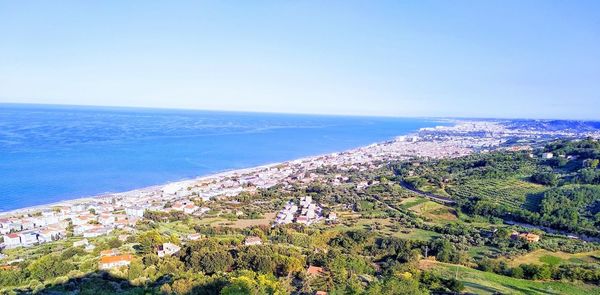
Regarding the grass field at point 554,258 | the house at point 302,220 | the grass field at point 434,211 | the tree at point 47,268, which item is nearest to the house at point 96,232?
the tree at point 47,268

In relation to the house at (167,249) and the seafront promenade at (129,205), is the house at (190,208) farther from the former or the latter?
the house at (167,249)

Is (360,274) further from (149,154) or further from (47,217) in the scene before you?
(149,154)

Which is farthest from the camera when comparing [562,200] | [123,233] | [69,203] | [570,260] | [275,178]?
[275,178]

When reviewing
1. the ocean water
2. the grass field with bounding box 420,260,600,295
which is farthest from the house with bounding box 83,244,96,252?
the ocean water

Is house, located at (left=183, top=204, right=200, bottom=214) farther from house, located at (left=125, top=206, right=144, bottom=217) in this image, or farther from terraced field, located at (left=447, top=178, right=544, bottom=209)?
terraced field, located at (left=447, top=178, right=544, bottom=209)

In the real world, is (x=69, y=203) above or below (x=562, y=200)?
below

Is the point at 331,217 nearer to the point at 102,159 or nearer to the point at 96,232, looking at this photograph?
the point at 96,232

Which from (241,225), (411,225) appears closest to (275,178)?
(241,225)
